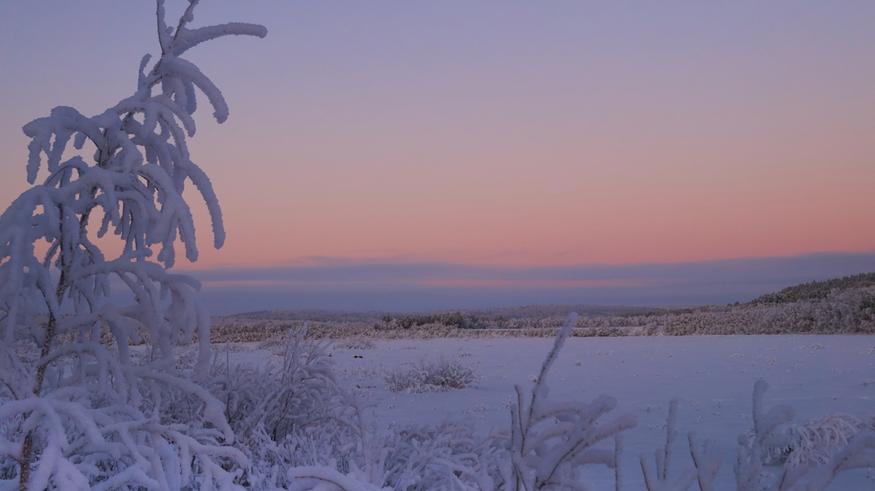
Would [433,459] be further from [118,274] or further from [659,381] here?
[659,381]

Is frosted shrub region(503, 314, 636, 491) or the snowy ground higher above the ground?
frosted shrub region(503, 314, 636, 491)

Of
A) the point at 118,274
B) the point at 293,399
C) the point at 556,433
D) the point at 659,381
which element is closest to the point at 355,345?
the point at 659,381

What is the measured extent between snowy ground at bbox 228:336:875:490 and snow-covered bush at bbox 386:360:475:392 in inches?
7.6

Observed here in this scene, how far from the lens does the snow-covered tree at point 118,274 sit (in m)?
2.37

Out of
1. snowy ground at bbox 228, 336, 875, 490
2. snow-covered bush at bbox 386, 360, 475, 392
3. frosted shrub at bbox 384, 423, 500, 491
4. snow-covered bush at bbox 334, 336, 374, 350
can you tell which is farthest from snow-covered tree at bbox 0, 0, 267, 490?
snow-covered bush at bbox 334, 336, 374, 350

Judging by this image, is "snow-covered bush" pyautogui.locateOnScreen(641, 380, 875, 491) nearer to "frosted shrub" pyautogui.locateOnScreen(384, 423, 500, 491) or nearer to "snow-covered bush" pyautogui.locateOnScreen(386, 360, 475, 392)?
"frosted shrub" pyautogui.locateOnScreen(384, 423, 500, 491)

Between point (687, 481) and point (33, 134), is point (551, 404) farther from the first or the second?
point (33, 134)

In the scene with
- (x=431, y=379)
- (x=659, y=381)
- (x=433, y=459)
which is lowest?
(x=659, y=381)

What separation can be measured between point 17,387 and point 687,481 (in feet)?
6.70

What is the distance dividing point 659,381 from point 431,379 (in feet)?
9.94

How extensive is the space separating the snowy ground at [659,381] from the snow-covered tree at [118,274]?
1.85 meters

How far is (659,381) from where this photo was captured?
9852 millimetres

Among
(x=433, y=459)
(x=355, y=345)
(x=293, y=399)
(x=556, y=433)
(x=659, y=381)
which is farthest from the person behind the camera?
(x=355, y=345)

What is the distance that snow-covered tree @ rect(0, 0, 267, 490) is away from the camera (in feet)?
7.77
